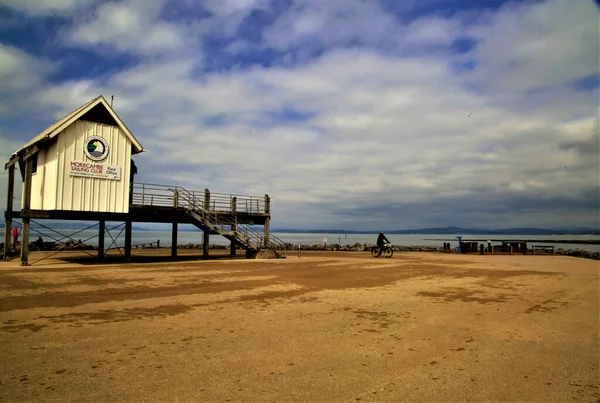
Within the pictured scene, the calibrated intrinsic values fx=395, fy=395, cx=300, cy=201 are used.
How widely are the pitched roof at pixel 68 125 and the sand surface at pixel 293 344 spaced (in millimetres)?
9813

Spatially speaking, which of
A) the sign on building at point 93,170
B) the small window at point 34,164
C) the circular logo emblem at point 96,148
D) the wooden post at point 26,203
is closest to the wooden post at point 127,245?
the sign on building at point 93,170

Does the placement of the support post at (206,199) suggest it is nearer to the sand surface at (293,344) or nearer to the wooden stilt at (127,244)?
the wooden stilt at (127,244)

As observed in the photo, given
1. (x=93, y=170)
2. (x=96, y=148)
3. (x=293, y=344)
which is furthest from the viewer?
(x=96, y=148)

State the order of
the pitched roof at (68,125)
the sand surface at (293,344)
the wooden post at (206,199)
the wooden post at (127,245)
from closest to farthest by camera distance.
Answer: the sand surface at (293,344) < the pitched roof at (68,125) < the wooden post at (127,245) < the wooden post at (206,199)

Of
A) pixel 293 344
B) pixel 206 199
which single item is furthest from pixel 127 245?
pixel 293 344

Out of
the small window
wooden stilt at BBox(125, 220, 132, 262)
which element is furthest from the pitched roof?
wooden stilt at BBox(125, 220, 132, 262)

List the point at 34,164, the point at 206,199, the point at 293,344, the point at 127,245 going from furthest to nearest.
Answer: the point at 206,199 → the point at 127,245 → the point at 34,164 → the point at 293,344

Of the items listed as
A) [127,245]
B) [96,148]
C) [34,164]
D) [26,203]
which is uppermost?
[96,148]

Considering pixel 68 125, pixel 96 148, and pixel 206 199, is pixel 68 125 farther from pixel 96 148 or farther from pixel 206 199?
pixel 206 199

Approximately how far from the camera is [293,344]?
702cm

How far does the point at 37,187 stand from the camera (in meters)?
21.3

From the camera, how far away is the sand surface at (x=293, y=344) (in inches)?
199

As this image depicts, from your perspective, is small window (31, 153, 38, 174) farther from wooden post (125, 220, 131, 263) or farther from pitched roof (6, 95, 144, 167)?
wooden post (125, 220, 131, 263)

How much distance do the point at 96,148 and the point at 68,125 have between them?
1802 mm
